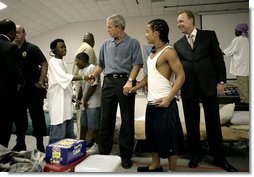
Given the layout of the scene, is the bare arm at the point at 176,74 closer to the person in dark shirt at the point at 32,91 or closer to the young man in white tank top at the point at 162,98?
the young man in white tank top at the point at 162,98

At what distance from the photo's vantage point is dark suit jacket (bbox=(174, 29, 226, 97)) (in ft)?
4.90

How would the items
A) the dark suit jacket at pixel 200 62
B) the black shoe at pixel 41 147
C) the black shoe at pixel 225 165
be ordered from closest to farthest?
the black shoe at pixel 225 165
the dark suit jacket at pixel 200 62
the black shoe at pixel 41 147

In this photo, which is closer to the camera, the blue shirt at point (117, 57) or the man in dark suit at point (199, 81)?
the man in dark suit at point (199, 81)

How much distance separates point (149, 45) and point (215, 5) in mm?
447

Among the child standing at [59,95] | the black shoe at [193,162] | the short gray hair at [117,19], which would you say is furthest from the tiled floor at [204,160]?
the short gray hair at [117,19]

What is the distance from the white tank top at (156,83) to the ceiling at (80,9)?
278 mm

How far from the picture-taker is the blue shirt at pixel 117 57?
1650 mm

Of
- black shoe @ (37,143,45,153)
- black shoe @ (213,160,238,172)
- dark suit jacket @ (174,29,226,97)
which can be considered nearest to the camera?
black shoe @ (213,160,238,172)

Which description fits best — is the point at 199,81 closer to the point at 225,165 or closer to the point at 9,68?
the point at 225,165

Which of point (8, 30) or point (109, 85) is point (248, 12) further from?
point (8, 30)

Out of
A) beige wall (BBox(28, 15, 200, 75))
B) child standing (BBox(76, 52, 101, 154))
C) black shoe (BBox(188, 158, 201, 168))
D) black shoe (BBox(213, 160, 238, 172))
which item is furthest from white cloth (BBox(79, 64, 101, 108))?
black shoe (BBox(213, 160, 238, 172))

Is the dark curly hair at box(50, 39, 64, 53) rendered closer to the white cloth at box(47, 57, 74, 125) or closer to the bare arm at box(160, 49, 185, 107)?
the white cloth at box(47, 57, 74, 125)

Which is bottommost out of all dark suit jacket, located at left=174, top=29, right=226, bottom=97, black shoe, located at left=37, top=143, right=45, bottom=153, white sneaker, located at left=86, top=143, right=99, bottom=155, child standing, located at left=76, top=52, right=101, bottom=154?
white sneaker, located at left=86, top=143, right=99, bottom=155

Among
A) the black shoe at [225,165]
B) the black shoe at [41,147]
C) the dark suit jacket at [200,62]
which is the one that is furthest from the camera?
the black shoe at [41,147]
